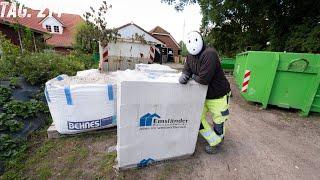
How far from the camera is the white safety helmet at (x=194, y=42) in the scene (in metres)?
2.49

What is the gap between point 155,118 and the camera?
2.34m

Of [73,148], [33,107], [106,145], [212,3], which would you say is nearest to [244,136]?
→ [106,145]

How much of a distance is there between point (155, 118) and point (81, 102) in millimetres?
1232

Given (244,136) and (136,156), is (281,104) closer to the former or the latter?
(244,136)

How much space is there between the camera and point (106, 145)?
2.93 metres

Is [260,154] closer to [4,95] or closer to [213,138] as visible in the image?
[213,138]

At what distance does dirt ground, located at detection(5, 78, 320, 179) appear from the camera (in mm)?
2389

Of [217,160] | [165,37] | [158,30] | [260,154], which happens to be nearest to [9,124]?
[217,160]

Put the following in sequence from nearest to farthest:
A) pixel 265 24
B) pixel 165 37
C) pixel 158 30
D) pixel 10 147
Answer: pixel 10 147 → pixel 265 24 → pixel 158 30 → pixel 165 37

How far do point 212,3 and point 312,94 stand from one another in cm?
904

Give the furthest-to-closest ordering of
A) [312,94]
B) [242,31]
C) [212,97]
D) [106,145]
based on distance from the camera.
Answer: [242,31] < [312,94] < [106,145] < [212,97]

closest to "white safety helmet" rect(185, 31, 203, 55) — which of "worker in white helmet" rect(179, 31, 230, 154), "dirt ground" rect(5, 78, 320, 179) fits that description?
"worker in white helmet" rect(179, 31, 230, 154)

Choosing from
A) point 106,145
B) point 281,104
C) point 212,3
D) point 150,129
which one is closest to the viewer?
point 150,129

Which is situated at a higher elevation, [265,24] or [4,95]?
[265,24]
